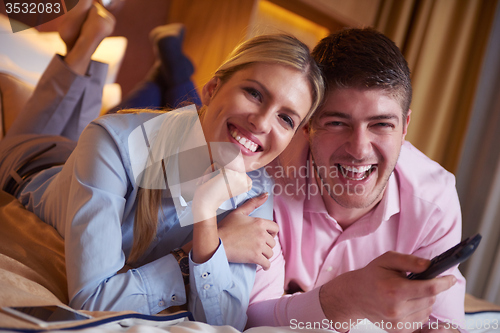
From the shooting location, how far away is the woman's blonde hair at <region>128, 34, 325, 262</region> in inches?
35.0

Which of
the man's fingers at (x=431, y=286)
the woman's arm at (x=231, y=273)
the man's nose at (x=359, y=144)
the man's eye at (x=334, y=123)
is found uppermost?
the man's eye at (x=334, y=123)

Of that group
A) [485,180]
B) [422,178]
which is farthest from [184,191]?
[485,180]

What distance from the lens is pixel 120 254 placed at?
79 centimetres

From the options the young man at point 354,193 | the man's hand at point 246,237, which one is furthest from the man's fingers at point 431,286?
the man's hand at point 246,237

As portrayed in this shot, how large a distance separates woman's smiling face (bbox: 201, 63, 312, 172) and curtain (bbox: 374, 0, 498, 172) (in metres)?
1.66

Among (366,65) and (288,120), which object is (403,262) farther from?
(366,65)

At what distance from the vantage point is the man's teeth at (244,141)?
0.90 meters

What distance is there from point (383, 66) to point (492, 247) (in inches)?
61.1

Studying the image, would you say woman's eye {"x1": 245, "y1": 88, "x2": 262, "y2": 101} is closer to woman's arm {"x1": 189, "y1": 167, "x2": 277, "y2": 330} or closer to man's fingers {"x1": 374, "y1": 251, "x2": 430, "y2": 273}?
woman's arm {"x1": 189, "y1": 167, "x2": 277, "y2": 330}

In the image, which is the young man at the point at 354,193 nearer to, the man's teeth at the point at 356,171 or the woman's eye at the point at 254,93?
the man's teeth at the point at 356,171

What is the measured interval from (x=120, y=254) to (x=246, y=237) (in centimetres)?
27

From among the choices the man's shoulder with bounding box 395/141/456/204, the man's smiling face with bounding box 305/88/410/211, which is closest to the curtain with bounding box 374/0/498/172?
the man's shoulder with bounding box 395/141/456/204

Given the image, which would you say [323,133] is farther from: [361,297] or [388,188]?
[361,297]

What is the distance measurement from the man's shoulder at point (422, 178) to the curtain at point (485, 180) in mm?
1095
